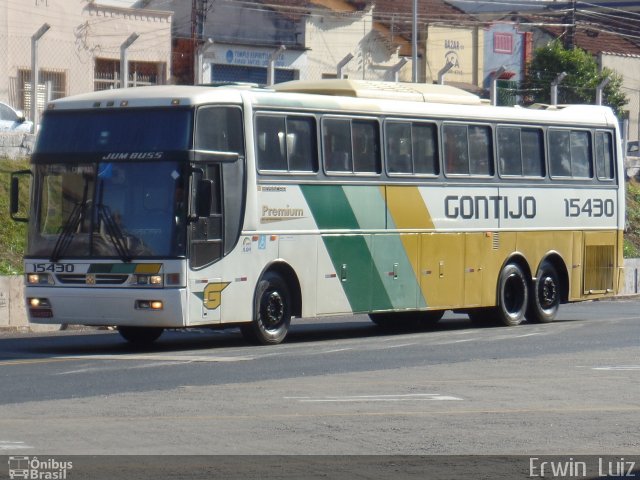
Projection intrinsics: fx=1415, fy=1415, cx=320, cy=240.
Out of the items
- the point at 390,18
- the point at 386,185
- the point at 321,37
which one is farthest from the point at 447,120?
the point at 390,18

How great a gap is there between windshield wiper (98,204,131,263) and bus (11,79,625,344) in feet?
0.08

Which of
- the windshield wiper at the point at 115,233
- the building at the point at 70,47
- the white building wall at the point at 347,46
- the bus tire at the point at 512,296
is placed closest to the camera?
the windshield wiper at the point at 115,233

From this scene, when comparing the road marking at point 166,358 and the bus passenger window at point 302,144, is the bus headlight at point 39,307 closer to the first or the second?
the road marking at point 166,358

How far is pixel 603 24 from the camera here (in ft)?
260

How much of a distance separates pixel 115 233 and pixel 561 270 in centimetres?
961

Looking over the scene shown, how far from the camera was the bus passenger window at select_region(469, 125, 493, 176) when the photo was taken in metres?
22.1

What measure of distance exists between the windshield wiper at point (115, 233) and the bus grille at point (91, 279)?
9.6 inches

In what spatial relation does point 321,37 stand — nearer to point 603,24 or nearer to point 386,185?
point 603,24

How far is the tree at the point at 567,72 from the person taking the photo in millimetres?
60000

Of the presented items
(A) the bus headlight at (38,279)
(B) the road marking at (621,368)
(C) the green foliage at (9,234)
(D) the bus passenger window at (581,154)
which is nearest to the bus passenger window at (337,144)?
(A) the bus headlight at (38,279)

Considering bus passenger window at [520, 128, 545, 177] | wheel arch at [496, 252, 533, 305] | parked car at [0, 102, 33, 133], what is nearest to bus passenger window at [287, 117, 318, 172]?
wheel arch at [496, 252, 533, 305]

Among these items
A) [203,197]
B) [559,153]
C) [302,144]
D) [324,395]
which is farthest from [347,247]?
[324,395]

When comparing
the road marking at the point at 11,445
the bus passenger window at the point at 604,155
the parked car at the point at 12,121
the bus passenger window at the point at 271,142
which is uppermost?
the parked car at the point at 12,121

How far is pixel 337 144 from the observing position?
19656 mm
